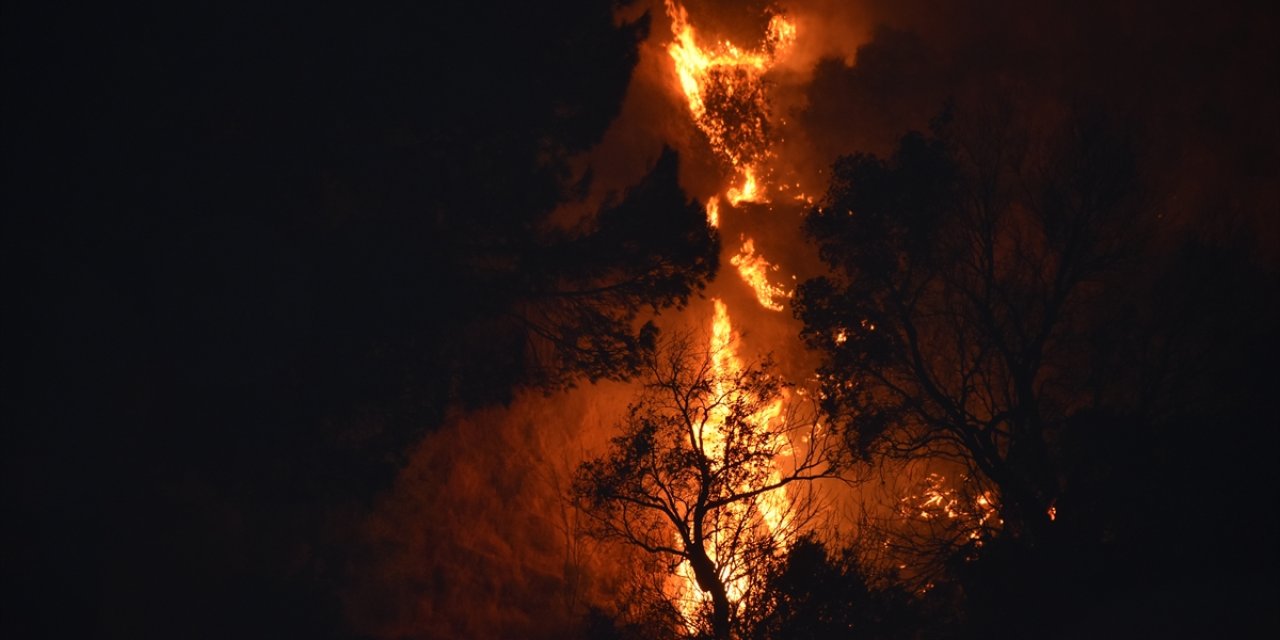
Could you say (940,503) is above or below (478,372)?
below

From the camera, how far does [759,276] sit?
23.5 m

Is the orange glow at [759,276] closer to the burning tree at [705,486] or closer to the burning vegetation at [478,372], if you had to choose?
the burning vegetation at [478,372]

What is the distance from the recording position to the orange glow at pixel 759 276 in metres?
23.2

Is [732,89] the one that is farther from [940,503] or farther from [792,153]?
[940,503]

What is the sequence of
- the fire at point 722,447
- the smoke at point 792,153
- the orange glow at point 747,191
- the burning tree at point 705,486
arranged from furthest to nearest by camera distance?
1. the orange glow at point 747,191
2. the smoke at point 792,153
3. the fire at point 722,447
4. the burning tree at point 705,486

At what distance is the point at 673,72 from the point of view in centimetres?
2283

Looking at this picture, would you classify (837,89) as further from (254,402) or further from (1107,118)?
(254,402)

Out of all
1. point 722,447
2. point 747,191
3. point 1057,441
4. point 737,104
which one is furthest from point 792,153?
point 1057,441

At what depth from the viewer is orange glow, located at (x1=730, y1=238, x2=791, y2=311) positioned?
23188mm

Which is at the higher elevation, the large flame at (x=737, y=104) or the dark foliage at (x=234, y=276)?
the large flame at (x=737, y=104)

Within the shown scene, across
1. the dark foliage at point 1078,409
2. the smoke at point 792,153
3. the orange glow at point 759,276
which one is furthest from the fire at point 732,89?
the dark foliage at point 1078,409

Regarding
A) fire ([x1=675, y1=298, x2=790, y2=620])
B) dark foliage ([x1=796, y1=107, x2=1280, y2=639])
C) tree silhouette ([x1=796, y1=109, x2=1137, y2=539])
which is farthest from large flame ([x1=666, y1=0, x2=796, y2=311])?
tree silhouette ([x1=796, y1=109, x2=1137, y2=539])

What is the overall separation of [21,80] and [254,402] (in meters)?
5.59

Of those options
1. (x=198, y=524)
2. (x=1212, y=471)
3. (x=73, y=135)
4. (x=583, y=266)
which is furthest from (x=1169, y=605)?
(x=73, y=135)
